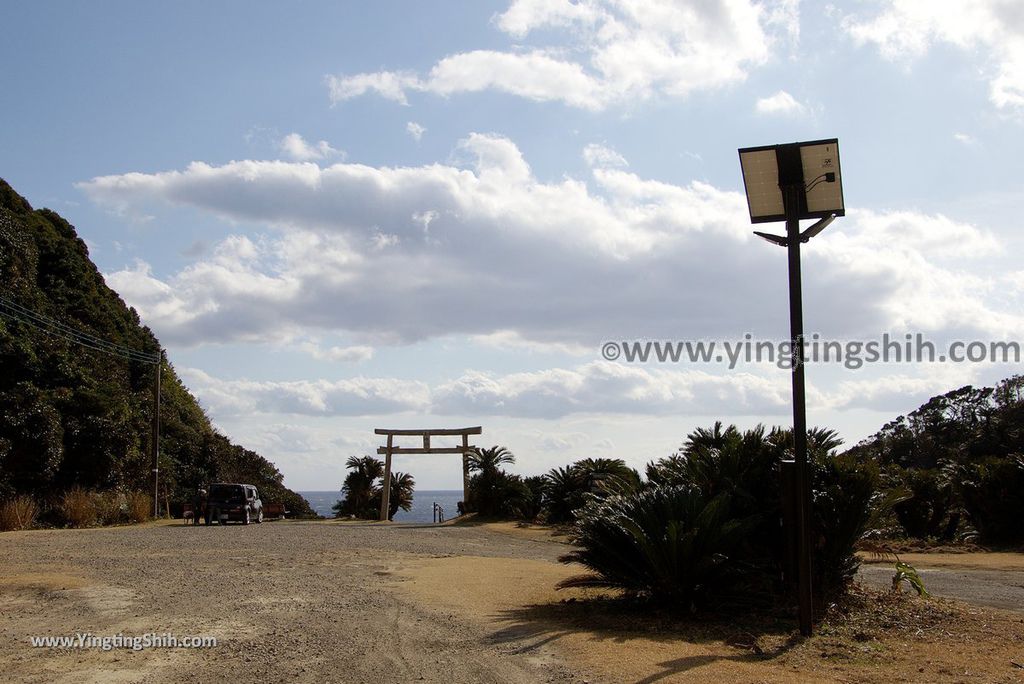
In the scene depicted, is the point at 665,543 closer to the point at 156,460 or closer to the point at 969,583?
the point at 969,583

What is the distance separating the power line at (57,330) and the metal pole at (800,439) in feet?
99.2

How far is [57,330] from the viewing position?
3419 cm

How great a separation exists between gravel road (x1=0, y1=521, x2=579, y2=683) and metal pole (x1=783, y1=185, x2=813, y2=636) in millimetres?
2875

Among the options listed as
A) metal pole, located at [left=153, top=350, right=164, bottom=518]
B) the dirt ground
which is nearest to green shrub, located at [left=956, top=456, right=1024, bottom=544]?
the dirt ground

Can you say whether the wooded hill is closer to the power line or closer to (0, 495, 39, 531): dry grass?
the power line

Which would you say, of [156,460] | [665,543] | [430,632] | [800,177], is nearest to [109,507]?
[156,460]

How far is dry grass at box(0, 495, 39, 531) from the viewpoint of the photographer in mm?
26219

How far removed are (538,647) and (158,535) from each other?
18.7 meters

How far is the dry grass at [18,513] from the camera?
26.2 metres

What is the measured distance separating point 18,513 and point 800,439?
83.2 feet

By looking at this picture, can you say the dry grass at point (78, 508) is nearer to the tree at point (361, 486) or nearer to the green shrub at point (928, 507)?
the tree at point (361, 486)

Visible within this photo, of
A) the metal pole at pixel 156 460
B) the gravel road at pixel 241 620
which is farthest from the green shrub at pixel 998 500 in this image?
the metal pole at pixel 156 460

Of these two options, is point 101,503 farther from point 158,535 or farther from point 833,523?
point 833,523

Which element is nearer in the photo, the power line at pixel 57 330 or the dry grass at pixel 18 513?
the dry grass at pixel 18 513
